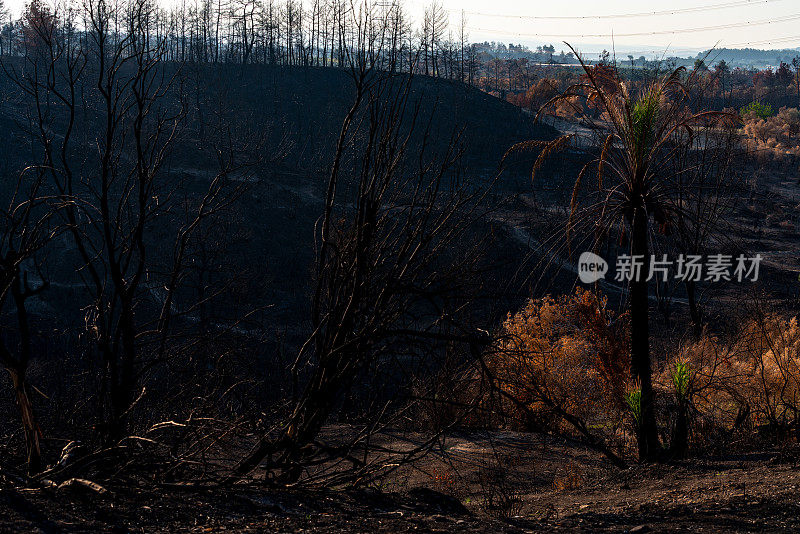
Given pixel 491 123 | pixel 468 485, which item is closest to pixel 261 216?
pixel 491 123

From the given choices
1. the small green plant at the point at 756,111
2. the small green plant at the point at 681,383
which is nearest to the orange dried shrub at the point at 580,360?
the small green plant at the point at 681,383

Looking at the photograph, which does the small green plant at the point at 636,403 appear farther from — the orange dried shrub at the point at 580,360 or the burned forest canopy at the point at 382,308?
the orange dried shrub at the point at 580,360

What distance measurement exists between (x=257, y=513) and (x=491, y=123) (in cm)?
5851

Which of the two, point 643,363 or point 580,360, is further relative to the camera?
point 580,360

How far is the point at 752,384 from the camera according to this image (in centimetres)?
1075

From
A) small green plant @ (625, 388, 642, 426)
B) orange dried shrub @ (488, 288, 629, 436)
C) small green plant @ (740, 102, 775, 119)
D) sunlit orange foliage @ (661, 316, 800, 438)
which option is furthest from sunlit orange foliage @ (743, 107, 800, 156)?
small green plant @ (625, 388, 642, 426)

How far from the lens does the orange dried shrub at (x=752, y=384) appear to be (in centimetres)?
767

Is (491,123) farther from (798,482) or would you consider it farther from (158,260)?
(798,482)

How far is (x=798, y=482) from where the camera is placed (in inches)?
184

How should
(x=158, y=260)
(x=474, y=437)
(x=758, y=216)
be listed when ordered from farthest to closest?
1. (x=758, y=216)
2. (x=158, y=260)
3. (x=474, y=437)

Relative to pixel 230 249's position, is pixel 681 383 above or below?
above

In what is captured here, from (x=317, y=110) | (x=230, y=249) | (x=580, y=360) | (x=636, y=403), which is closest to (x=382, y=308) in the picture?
(x=636, y=403)

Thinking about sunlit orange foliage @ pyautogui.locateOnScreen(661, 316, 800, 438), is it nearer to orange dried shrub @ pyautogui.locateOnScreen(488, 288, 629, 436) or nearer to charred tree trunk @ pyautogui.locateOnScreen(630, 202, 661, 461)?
charred tree trunk @ pyautogui.locateOnScreen(630, 202, 661, 461)

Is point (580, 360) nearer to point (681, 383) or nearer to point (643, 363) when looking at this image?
point (681, 383)
